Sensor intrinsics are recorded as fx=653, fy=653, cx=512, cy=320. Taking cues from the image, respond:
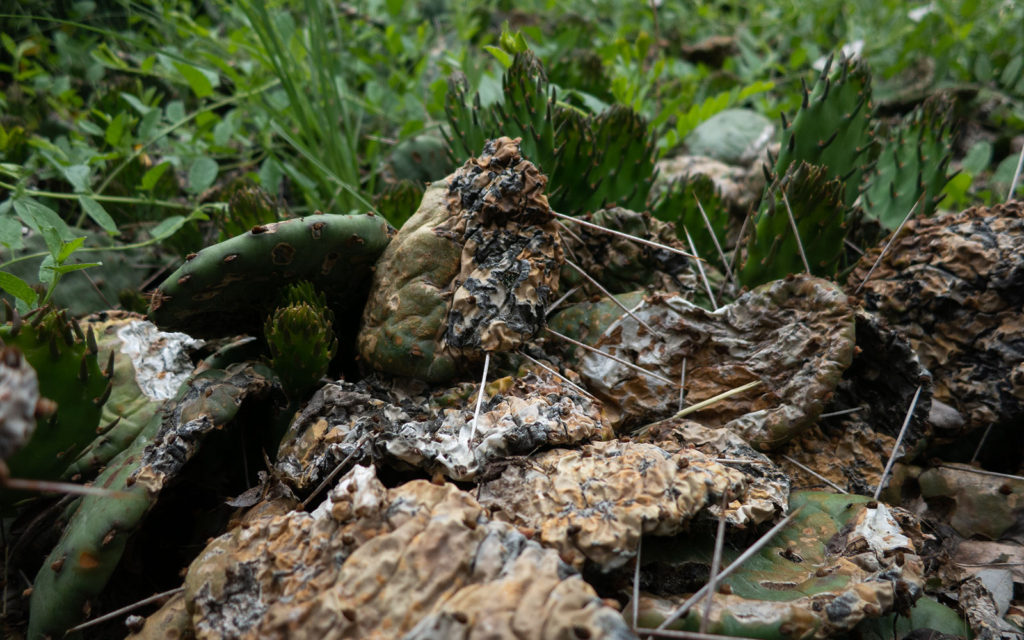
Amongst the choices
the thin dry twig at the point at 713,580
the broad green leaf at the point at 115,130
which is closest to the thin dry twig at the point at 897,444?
the thin dry twig at the point at 713,580

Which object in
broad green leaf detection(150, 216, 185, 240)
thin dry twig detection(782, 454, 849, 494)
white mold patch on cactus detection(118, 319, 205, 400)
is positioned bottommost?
thin dry twig detection(782, 454, 849, 494)

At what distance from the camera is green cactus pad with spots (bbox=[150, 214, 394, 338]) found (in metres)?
1.30

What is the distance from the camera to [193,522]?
138cm

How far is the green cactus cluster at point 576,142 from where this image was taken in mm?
1879

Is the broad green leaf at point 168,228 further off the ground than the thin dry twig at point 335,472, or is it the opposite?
the broad green leaf at point 168,228

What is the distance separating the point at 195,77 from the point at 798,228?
204 centimetres

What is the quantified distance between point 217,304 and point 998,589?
1.71m

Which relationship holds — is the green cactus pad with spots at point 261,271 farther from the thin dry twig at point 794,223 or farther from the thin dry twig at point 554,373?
the thin dry twig at point 794,223

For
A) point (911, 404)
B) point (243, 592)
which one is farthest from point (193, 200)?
point (911, 404)

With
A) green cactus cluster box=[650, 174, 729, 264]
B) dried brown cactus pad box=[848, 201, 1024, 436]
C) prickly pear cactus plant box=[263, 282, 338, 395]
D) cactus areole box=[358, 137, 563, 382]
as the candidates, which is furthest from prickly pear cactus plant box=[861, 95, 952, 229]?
prickly pear cactus plant box=[263, 282, 338, 395]

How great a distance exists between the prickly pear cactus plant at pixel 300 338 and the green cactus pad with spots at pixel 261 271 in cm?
7

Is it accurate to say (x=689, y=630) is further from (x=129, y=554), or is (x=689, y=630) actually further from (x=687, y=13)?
(x=687, y=13)

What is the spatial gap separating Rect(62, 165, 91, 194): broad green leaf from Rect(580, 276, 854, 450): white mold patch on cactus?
1.56 m

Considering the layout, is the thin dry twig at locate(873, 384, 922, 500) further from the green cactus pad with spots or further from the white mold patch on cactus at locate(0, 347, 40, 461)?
the white mold patch on cactus at locate(0, 347, 40, 461)
